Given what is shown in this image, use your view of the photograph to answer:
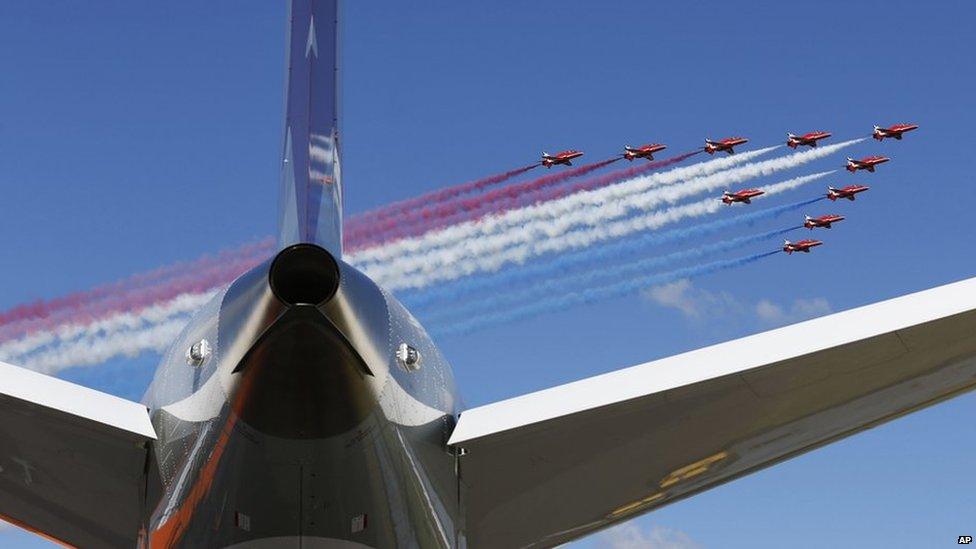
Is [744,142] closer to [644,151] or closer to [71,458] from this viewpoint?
[644,151]

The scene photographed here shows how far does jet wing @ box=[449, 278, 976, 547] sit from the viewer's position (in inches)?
535

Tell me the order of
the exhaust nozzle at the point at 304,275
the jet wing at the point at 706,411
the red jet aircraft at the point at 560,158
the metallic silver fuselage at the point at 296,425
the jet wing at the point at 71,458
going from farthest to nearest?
1. the red jet aircraft at the point at 560,158
2. the jet wing at the point at 706,411
3. the jet wing at the point at 71,458
4. the metallic silver fuselage at the point at 296,425
5. the exhaust nozzle at the point at 304,275

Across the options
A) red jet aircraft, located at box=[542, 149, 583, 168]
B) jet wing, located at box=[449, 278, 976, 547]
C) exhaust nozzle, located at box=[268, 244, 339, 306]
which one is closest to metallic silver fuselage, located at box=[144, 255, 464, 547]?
exhaust nozzle, located at box=[268, 244, 339, 306]

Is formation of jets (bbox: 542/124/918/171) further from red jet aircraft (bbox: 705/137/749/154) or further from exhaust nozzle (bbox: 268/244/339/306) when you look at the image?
exhaust nozzle (bbox: 268/244/339/306)

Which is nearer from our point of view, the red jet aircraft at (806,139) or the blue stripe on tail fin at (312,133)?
the blue stripe on tail fin at (312,133)

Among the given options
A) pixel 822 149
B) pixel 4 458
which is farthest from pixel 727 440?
pixel 822 149

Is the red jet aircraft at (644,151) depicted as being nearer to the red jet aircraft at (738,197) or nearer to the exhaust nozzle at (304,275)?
A: the red jet aircraft at (738,197)

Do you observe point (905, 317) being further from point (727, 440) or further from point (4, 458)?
point (4, 458)

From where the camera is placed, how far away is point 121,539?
50.0ft

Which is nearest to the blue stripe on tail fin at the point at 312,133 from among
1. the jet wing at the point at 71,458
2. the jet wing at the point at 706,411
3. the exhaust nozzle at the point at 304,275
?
the exhaust nozzle at the point at 304,275

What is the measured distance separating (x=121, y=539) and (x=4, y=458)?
189 centimetres

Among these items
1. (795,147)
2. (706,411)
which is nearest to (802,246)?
(795,147)

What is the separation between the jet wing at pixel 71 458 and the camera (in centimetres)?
1266

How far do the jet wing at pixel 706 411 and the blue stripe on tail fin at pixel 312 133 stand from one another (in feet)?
9.23
